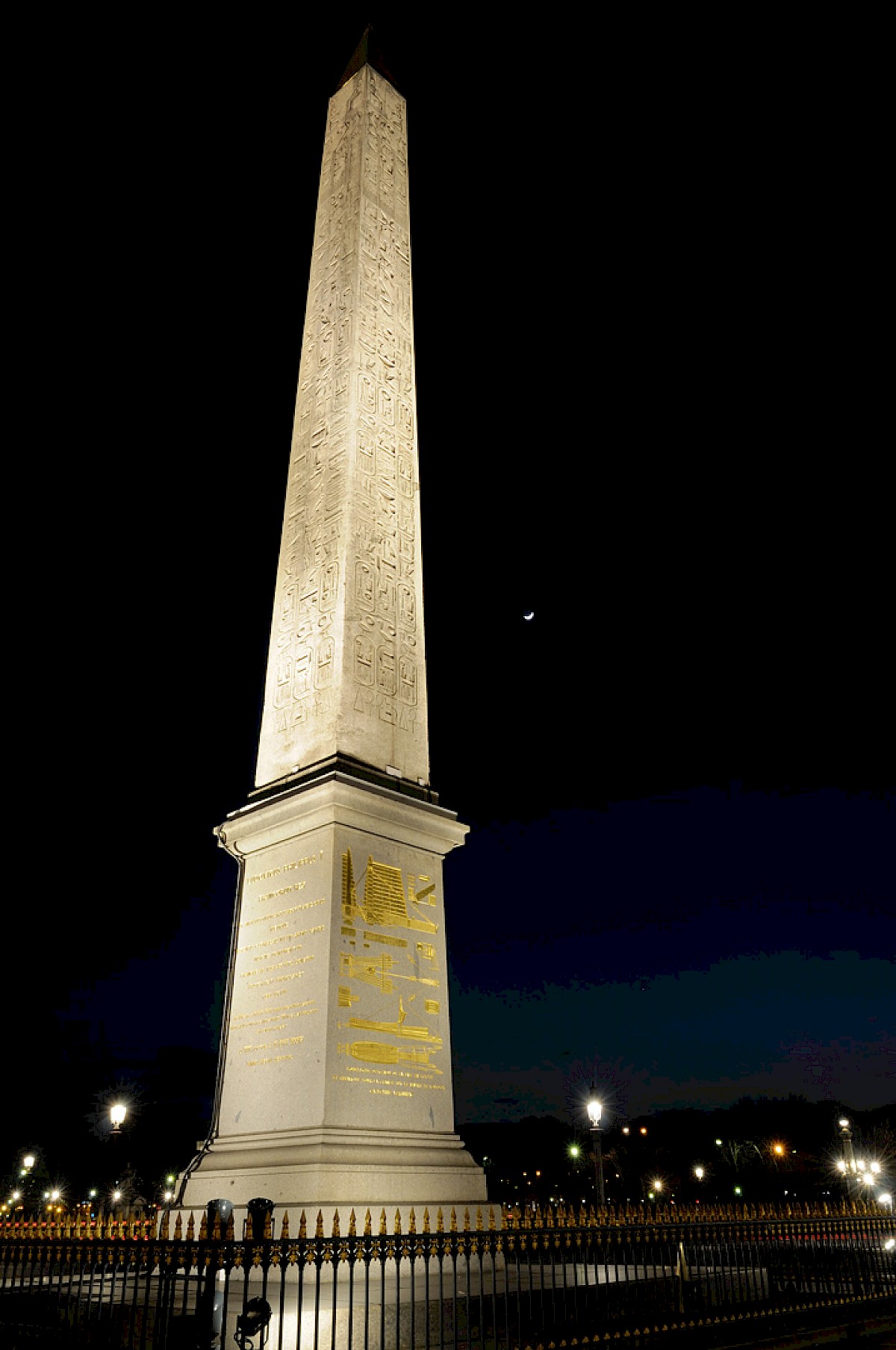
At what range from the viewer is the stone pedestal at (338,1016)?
10.0m

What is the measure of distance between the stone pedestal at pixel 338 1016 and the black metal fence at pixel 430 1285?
594mm

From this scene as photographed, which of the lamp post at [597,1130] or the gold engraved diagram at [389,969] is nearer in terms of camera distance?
the gold engraved diagram at [389,969]

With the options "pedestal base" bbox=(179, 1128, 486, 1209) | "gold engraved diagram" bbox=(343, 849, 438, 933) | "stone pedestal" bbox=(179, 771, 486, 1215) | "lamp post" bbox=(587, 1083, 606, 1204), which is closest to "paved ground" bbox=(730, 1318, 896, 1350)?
"pedestal base" bbox=(179, 1128, 486, 1209)

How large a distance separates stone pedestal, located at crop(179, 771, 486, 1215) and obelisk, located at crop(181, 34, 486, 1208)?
2 cm

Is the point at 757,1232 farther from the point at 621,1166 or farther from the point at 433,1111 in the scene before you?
the point at 621,1166

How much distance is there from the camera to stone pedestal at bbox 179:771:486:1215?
32.9 feet

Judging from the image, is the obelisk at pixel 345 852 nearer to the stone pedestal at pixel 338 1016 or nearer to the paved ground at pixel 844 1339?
the stone pedestal at pixel 338 1016

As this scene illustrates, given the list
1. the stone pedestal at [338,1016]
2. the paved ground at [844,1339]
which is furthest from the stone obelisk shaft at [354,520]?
the paved ground at [844,1339]

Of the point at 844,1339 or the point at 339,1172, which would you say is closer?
the point at 339,1172

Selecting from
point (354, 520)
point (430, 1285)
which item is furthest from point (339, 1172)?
point (354, 520)

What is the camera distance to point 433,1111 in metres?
11.1

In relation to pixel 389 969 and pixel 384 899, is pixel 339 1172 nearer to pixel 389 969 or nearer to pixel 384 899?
pixel 389 969

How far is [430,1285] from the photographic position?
29.9 feet

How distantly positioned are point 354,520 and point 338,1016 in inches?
259
